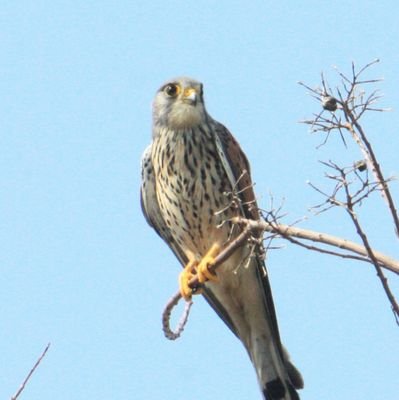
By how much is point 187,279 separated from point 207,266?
17cm

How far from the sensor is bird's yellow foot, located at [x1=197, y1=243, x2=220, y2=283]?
19.1ft

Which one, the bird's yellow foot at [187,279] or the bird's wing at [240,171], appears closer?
the bird's yellow foot at [187,279]

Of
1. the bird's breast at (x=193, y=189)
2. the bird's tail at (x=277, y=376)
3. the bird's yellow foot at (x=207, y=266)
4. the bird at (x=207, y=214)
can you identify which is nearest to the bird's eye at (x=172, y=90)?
the bird at (x=207, y=214)

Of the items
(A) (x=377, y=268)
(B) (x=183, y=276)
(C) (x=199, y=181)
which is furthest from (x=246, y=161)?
(A) (x=377, y=268)

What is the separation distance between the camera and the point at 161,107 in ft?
21.0

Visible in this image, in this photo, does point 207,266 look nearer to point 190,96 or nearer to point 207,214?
point 207,214

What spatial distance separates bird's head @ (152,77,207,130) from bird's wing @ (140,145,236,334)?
0.25m

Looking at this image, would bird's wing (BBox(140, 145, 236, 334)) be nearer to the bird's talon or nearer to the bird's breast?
the bird's breast

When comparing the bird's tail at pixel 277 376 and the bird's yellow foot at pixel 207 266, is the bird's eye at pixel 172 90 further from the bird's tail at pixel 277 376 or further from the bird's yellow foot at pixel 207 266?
the bird's tail at pixel 277 376

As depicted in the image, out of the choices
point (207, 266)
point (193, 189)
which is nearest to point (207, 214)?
point (193, 189)

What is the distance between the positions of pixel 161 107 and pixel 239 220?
2803mm

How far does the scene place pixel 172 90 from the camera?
6.39 meters

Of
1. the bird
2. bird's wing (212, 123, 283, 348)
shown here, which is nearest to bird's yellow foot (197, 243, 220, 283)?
the bird

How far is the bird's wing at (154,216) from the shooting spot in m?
6.24
